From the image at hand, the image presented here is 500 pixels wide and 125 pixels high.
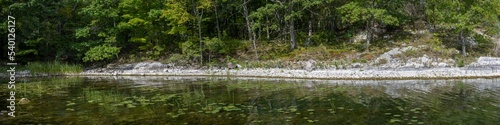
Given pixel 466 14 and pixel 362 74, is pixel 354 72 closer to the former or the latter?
pixel 362 74

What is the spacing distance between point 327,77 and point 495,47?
14.6 m

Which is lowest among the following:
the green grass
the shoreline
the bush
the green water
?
the green water

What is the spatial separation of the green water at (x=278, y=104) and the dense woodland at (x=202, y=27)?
40.5ft

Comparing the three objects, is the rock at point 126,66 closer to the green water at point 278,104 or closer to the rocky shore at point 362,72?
the rocky shore at point 362,72

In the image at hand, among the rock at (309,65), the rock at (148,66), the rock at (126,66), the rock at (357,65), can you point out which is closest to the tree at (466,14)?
the rock at (357,65)

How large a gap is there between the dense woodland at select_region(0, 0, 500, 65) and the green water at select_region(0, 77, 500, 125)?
12345 mm

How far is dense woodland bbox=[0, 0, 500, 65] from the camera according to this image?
34.0 meters

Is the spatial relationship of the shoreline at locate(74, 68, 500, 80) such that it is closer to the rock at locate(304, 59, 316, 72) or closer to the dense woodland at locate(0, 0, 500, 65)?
the rock at locate(304, 59, 316, 72)

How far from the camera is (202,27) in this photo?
1528 inches

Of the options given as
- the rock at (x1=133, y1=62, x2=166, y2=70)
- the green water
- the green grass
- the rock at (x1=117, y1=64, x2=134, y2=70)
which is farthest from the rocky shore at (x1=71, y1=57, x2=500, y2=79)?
the green grass

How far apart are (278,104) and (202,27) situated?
948 inches

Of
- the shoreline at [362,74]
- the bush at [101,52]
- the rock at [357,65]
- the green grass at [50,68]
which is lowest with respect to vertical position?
the shoreline at [362,74]

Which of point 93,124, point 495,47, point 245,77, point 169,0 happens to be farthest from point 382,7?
point 93,124

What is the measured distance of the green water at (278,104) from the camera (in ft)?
41.9
